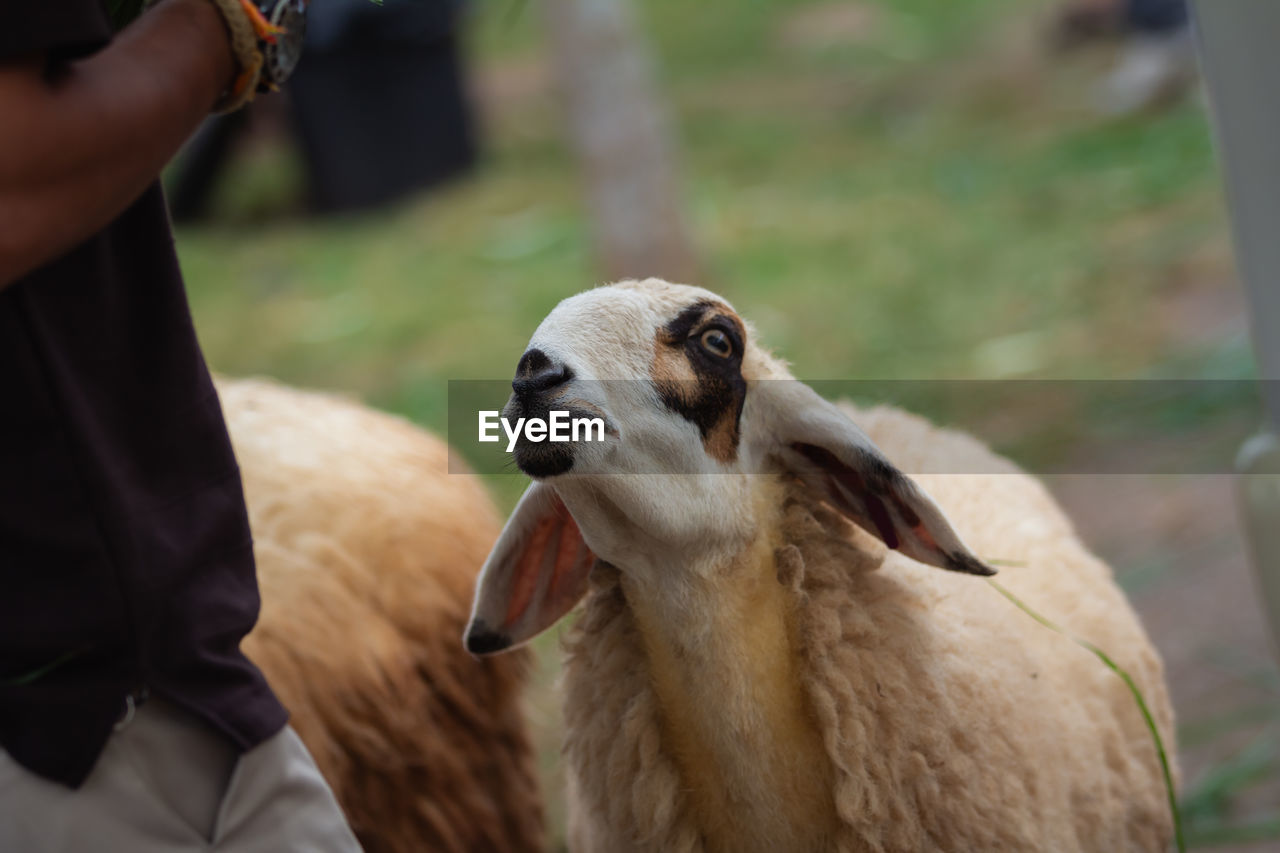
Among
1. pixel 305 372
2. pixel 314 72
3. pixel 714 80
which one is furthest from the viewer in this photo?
pixel 714 80

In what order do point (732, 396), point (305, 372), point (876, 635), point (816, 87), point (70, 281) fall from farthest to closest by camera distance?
point (816, 87) < point (305, 372) < point (876, 635) < point (732, 396) < point (70, 281)

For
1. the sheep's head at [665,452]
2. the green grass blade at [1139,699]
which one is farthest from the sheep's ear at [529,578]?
the green grass blade at [1139,699]

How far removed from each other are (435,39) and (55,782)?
8341mm

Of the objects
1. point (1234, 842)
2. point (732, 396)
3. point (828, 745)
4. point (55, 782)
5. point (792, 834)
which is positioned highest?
point (732, 396)

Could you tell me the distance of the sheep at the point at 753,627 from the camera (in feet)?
5.20

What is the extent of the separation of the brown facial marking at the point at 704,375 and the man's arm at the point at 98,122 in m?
0.59

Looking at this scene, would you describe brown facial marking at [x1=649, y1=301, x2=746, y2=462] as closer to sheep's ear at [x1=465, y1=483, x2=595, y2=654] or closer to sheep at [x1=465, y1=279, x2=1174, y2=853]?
sheep at [x1=465, y1=279, x2=1174, y2=853]

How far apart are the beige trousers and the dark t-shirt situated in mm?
32

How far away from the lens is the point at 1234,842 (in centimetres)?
263

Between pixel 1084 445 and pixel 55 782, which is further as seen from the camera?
pixel 1084 445

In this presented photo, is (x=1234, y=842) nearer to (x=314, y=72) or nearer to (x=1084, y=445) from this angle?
(x=1084, y=445)

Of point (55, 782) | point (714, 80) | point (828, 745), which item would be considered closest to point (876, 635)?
point (828, 745)

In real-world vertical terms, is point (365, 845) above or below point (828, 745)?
below

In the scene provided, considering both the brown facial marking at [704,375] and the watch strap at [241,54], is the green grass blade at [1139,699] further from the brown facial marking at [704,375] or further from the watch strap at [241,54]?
the watch strap at [241,54]
